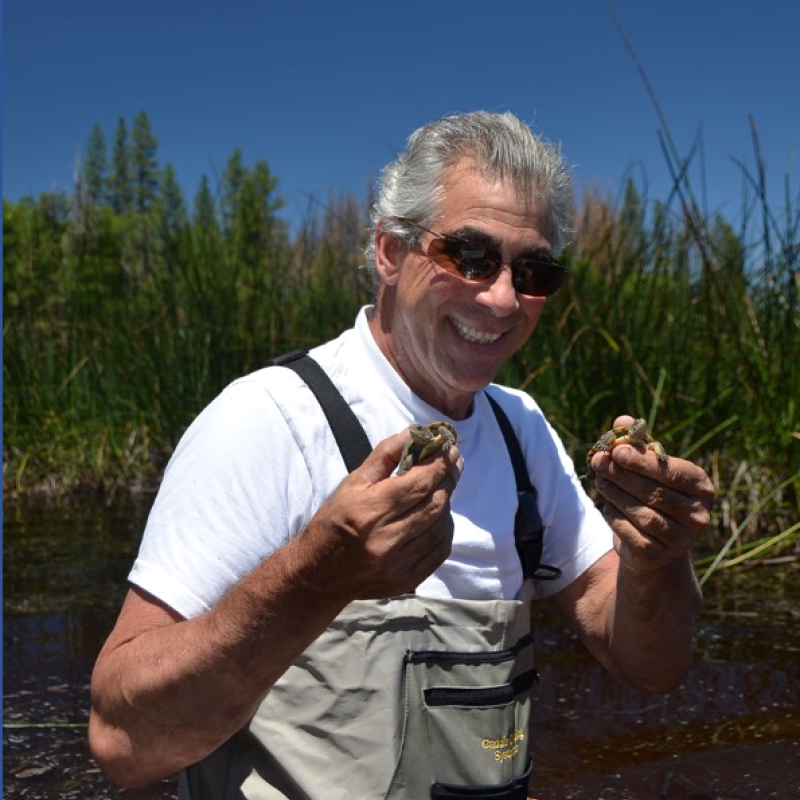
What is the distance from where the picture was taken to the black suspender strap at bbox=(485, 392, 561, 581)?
2.05 metres

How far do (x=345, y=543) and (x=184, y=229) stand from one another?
5.02m

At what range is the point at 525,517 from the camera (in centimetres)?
Result: 206

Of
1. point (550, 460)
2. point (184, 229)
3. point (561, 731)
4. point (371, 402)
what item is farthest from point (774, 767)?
point (184, 229)

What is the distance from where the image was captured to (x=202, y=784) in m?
1.81

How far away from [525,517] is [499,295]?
0.47m

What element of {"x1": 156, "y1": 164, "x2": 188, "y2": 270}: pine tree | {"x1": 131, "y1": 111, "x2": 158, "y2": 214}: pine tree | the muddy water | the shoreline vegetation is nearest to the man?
the muddy water

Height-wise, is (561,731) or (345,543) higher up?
(345,543)

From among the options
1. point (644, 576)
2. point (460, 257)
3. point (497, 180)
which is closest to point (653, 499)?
point (644, 576)

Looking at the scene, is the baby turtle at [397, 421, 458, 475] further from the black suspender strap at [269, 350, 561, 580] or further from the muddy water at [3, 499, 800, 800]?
the muddy water at [3, 499, 800, 800]

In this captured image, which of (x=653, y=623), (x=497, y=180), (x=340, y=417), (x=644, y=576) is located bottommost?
(x=653, y=623)

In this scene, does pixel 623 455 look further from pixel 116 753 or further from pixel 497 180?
pixel 116 753

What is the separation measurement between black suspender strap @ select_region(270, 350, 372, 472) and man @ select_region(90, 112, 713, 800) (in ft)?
0.07

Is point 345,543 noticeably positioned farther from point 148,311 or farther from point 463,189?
point 148,311

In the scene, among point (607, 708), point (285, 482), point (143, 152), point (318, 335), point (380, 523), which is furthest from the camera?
point (143, 152)
